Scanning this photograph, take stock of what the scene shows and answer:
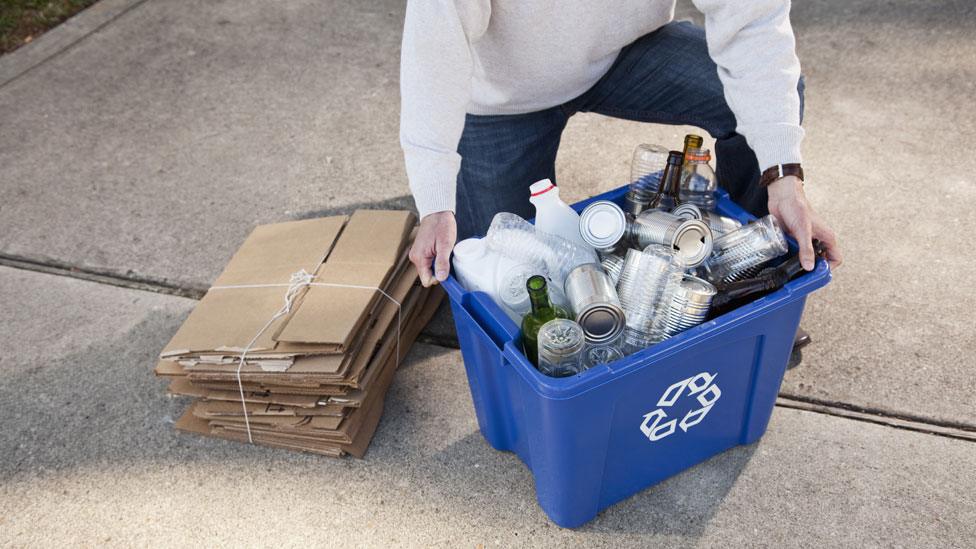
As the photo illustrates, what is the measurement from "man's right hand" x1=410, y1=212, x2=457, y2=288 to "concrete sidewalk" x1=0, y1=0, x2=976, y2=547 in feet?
1.75

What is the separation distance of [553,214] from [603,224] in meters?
0.11

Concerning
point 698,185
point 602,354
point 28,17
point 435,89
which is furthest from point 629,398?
point 28,17

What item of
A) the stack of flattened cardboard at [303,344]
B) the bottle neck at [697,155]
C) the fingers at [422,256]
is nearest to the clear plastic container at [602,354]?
the fingers at [422,256]

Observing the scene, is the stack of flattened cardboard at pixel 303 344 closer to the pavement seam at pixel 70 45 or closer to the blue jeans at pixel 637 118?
the blue jeans at pixel 637 118

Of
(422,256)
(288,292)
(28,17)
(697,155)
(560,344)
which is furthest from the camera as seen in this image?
(28,17)

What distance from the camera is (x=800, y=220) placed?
1.47 m

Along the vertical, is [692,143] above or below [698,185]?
above

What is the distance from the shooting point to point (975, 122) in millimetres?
2678

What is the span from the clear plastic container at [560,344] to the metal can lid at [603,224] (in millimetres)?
268

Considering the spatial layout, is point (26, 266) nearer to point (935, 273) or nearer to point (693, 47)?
point (693, 47)

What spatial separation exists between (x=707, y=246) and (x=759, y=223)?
0.37 feet

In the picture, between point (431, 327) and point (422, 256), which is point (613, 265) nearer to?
point (422, 256)

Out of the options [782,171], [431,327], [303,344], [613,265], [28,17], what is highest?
[782,171]

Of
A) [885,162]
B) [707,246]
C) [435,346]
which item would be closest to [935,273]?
[885,162]
